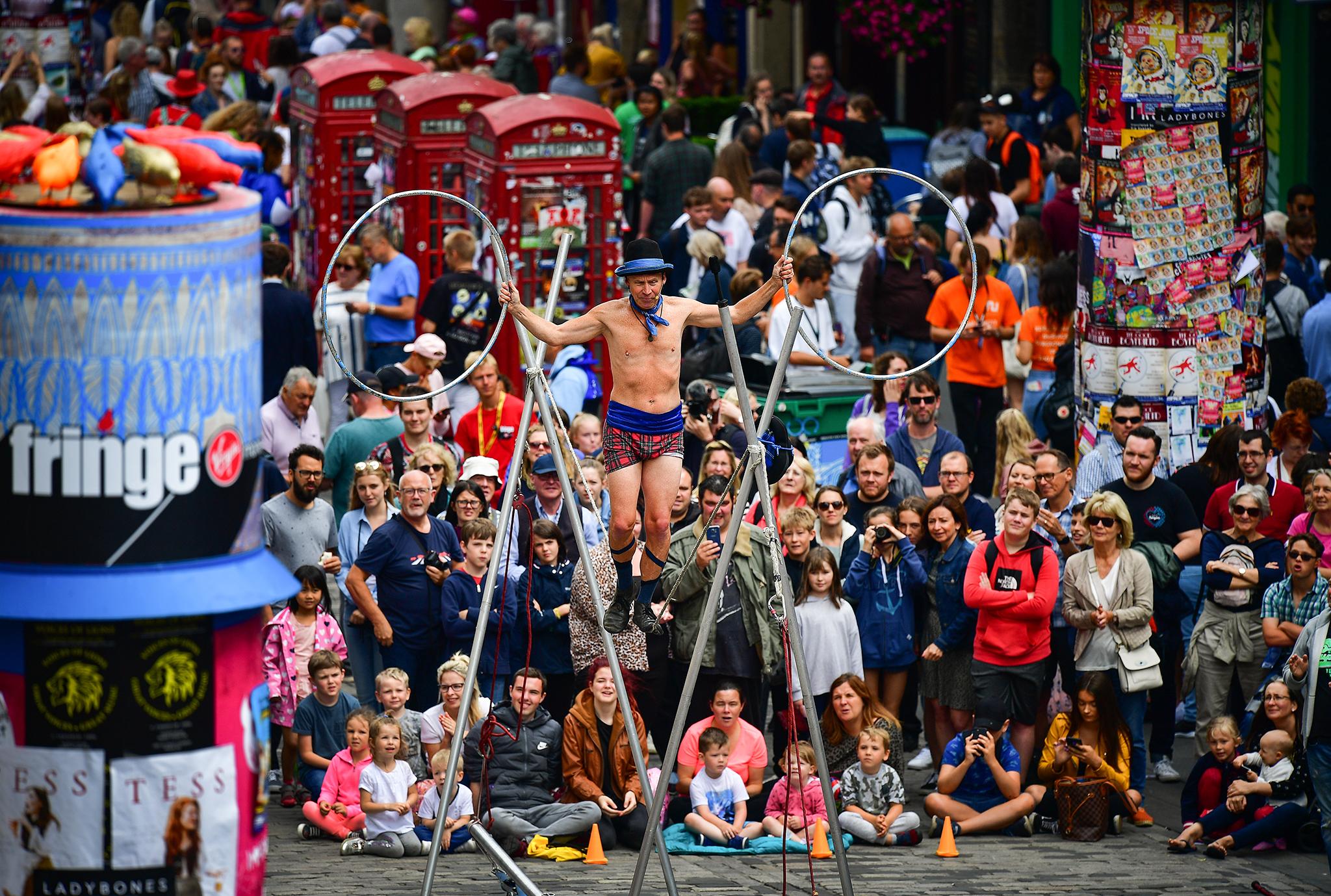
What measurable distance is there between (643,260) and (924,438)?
176 inches

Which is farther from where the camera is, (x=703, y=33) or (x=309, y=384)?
(x=703, y=33)

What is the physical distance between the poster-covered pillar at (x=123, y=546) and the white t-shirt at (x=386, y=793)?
162 inches

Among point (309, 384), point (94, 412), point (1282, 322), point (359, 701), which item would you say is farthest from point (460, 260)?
point (94, 412)

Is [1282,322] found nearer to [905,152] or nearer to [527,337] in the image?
[527,337]

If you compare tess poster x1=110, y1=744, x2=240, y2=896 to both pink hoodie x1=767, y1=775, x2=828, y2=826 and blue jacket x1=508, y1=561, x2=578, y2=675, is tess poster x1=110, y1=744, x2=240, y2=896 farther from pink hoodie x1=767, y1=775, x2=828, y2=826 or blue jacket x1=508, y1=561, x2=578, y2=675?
blue jacket x1=508, y1=561, x2=578, y2=675

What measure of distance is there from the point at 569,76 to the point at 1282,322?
919 centimetres

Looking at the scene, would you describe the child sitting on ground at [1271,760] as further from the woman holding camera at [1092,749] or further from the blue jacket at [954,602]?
the blue jacket at [954,602]

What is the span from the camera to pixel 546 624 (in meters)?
11.0

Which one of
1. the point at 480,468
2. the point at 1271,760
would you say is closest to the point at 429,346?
the point at 480,468

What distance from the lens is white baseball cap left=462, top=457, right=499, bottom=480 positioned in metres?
11.8

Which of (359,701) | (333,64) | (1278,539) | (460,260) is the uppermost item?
(333,64)

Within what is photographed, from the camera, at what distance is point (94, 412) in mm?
5828

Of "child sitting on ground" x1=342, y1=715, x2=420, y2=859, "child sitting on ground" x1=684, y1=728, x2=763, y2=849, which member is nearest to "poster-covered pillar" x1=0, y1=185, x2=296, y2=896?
"child sitting on ground" x1=342, y1=715, x2=420, y2=859

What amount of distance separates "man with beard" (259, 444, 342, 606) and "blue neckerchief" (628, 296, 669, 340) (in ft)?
11.5
